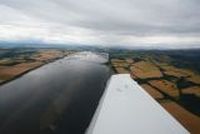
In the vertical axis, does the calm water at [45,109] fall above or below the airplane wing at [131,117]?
below

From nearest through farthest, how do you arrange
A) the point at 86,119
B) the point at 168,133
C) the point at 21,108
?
the point at 168,133 < the point at 86,119 < the point at 21,108

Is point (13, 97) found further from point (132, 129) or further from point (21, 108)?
point (132, 129)

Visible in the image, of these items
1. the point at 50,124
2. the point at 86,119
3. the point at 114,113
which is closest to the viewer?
the point at 114,113

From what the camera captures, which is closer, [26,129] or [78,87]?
[26,129]

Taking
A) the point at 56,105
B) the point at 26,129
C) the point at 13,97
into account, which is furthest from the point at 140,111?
the point at 13,97

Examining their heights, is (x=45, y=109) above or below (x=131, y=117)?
below

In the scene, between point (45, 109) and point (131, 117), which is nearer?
point (131, 117)

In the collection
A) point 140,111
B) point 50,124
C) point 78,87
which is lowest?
point 78,87

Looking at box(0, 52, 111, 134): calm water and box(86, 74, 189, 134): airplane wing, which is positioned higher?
box(86, 74, 189, 134): airplane wing

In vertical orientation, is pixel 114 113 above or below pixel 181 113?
above

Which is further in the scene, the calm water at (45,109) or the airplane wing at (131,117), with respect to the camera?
the calm water at (45,109)

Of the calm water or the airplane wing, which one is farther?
the calm water
